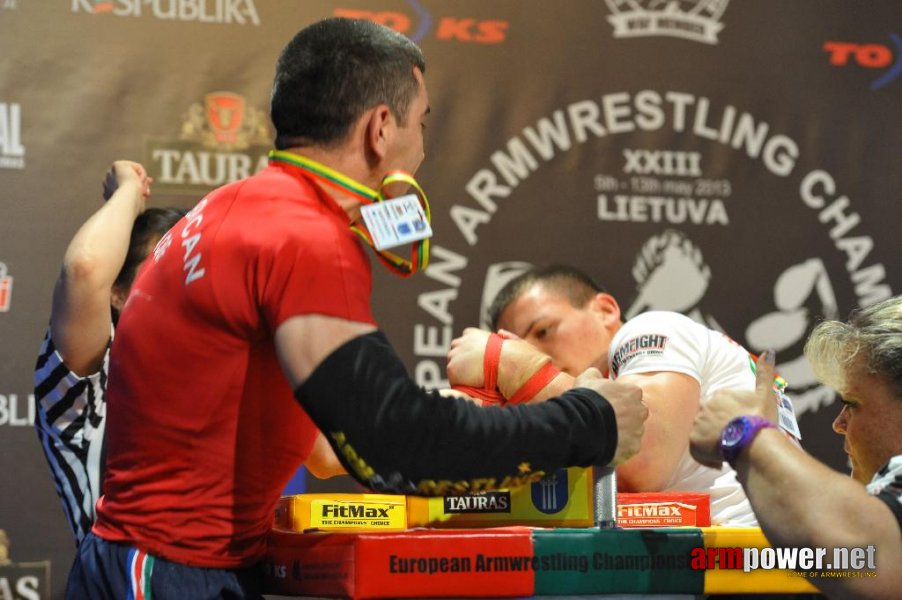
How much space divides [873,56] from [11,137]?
112 inches

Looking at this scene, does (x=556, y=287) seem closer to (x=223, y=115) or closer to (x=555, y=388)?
(x=555, y=388)

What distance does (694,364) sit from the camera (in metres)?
2.30

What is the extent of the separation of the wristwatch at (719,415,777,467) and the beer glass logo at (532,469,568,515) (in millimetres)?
233

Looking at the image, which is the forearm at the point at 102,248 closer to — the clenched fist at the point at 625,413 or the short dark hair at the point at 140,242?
the short dark hair at the point at 140,242

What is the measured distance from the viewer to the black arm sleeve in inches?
52.0

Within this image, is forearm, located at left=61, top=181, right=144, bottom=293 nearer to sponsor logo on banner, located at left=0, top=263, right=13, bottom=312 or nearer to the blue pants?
the blue pants

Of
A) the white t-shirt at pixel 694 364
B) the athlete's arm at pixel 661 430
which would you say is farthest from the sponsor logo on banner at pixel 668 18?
the athlete's arm at pixel 661 430

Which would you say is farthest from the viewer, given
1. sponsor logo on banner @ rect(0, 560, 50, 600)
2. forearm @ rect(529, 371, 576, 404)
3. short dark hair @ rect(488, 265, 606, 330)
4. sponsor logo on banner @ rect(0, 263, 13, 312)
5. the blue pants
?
sponsor logo on banner @ rect(0, 263, 13, 312)

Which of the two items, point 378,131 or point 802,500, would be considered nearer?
point 802,500

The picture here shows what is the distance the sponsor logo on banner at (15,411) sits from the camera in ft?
10.4

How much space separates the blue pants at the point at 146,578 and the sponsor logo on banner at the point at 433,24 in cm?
232

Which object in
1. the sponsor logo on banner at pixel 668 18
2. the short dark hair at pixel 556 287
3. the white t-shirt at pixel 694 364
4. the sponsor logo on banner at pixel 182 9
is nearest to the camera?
the white t-shirt at pixel 694 364

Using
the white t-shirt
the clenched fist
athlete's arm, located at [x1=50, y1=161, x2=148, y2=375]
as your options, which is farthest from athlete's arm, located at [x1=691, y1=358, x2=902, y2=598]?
athlete's arm, located at [x1=50, y1=161, x2=148, y2=375]

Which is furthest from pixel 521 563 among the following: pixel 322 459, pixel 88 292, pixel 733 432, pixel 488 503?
pixel 88 292
